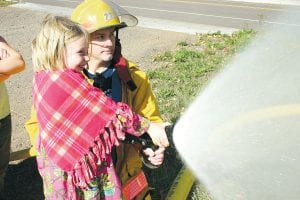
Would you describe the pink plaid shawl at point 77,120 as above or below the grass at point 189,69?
above

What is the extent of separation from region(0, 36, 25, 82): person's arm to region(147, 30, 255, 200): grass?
206cm

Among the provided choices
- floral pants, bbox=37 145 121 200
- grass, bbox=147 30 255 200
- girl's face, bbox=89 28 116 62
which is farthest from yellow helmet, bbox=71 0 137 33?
grass, bbox=147 30 255 200

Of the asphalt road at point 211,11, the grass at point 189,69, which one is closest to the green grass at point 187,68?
the grass at point 189,69

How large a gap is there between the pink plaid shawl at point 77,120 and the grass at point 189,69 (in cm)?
198

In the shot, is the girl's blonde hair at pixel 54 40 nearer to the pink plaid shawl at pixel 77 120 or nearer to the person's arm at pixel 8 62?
the pink plaid shawl at pixel 77 120

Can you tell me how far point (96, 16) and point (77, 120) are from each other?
745mm

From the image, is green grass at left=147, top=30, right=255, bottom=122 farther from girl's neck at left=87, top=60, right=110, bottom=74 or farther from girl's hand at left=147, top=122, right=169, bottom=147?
girl's hand at left=147, top=122, right=169, bottom=147

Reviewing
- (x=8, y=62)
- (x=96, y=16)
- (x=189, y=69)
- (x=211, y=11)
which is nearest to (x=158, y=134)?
(x=96, y=16)

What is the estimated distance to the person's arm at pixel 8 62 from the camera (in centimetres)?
291

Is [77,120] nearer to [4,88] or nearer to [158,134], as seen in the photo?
[158,134]

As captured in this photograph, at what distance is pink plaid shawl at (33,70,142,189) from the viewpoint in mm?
2266

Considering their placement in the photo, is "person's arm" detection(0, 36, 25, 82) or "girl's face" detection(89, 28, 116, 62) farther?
"person's arm" detection(0, 36, 25, 82)

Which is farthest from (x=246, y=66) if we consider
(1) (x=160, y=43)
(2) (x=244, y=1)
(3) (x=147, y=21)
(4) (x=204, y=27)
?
(2) (x=244, y=1)

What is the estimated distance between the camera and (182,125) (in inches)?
192
